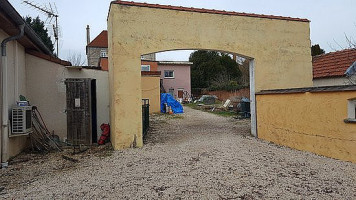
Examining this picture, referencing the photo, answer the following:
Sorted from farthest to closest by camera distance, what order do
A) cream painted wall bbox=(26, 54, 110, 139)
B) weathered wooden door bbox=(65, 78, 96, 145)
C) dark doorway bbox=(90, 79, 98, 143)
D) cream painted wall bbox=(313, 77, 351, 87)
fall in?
Result: cream painted wall bbox=(313, 77, 351, 87) → dark doorway bbox=(90, 79, 98, 143) → cream painted wall bbox=(26, 54, 110, 139) → weathered wooden door bbox=(65, 78, 96, 145)

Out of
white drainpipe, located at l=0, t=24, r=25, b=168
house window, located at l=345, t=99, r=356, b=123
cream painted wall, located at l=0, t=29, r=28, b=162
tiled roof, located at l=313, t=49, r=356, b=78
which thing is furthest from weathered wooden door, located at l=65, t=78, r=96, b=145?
tiled roof, located at l=313, t=49, r=356, b=78

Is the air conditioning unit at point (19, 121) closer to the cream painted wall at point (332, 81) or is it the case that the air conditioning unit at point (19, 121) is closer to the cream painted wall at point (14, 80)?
the cream painted wall at point (14, 80)

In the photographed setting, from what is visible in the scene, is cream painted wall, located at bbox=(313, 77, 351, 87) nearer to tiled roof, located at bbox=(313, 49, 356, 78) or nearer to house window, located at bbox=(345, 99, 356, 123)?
tiled roof, located at bbox=(313, 49, 356, 78)

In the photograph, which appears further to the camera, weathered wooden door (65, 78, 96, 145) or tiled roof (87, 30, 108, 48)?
tiled roof (87, 30, 108, 48)

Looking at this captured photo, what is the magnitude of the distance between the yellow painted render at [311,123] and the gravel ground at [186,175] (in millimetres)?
327

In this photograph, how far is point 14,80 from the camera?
6.67 m

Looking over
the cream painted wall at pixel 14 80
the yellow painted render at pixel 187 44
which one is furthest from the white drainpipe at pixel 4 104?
the yellow painted render at pixel 187 44

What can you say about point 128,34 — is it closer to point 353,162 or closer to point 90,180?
point 90,180

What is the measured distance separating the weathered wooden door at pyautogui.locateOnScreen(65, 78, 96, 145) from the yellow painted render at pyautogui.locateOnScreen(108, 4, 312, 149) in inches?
40.3

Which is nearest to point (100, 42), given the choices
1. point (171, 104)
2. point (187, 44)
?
point (171, 104)

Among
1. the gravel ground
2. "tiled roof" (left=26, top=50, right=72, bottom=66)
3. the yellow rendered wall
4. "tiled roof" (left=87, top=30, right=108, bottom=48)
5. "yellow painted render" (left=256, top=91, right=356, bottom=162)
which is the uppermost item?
"tiled roof" (left=87, top=30, right=108, bottom=48)

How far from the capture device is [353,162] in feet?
16.6

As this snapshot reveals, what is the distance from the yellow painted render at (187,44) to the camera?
676cm

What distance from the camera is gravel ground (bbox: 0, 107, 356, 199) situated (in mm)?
3762
